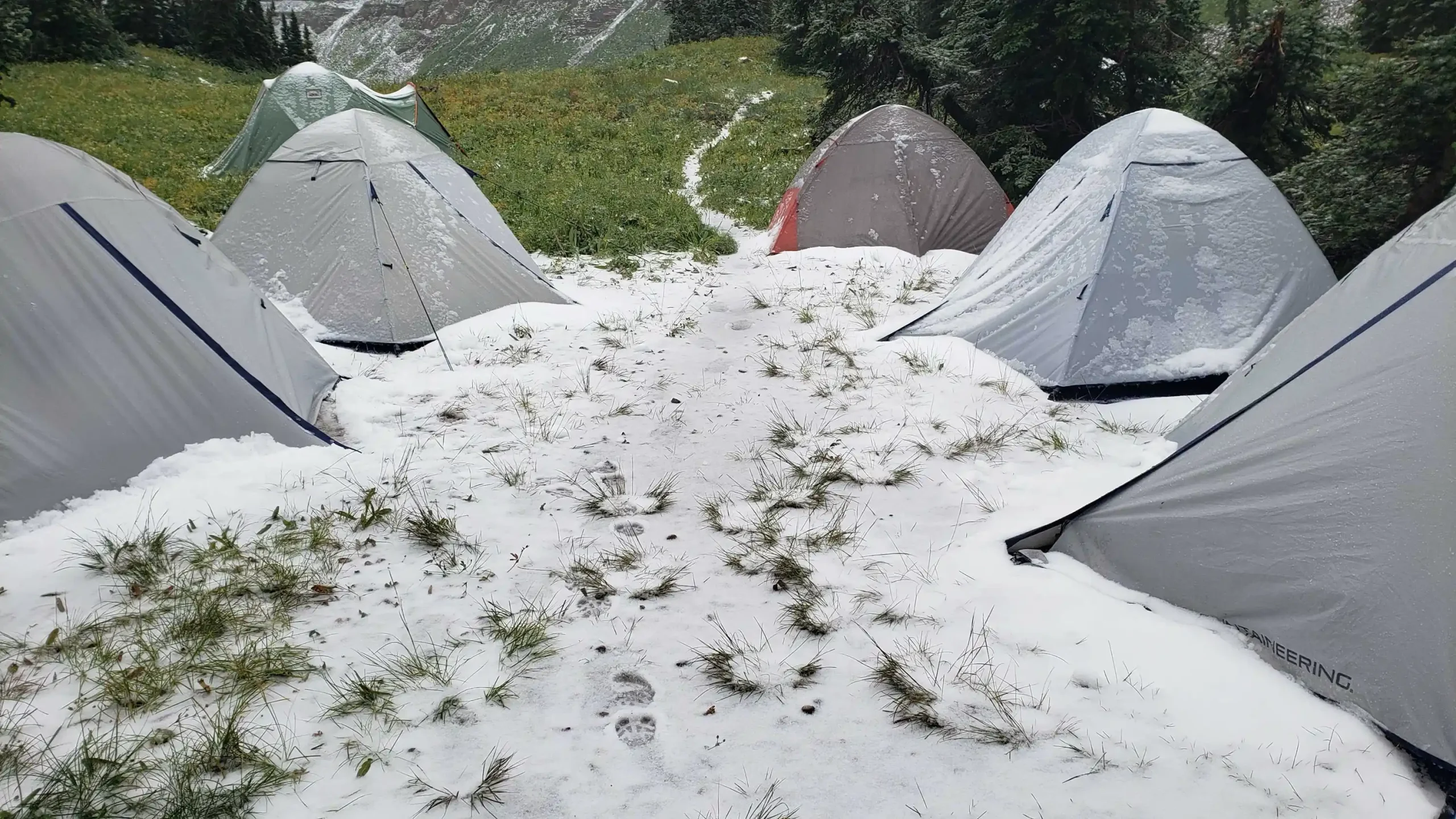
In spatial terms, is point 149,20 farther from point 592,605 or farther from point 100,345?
point 592,605

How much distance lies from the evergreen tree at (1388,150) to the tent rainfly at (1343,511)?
330 cm

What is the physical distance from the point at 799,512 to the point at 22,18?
25732mm

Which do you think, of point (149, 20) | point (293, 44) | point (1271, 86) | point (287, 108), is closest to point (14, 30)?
point (287, 108)

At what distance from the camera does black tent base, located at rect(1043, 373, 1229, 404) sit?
558 centimetres

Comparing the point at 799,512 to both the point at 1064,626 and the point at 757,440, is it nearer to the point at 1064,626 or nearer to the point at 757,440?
the point at 757,440

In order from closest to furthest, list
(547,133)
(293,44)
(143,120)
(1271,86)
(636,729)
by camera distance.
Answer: (636,729)
(1271,86)
(143,120)
(547,133)
(293,44)

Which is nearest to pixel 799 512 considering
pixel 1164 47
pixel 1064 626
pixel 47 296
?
pixel 1064 626

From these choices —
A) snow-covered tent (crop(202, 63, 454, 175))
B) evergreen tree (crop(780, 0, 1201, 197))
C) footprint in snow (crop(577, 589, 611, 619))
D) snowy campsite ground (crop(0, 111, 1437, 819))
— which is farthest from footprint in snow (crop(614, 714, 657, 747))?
snow-covered tent (crop(202, 63, 454, 175))

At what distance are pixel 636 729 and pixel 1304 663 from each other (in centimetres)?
233

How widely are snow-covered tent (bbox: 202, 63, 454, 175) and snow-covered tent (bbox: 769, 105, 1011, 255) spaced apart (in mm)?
8599

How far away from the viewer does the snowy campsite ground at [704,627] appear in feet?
7.93

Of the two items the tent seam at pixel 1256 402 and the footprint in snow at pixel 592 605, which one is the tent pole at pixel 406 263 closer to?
the footprint in snow at pixel 592 605

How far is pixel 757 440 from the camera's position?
199 inches

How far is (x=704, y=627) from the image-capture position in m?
3.20
